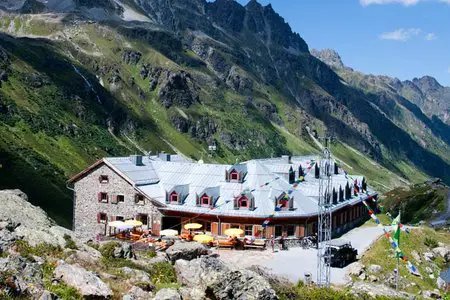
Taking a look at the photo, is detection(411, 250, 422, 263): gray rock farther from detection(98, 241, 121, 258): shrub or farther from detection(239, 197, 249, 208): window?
detection(98, 241, 121, 258): shrub

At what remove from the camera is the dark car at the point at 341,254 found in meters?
47.9

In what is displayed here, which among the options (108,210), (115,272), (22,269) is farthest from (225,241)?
(22,269)

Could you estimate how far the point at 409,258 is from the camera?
55000mm

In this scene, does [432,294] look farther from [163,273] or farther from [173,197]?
[173,197]

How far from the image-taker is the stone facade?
61750 mm

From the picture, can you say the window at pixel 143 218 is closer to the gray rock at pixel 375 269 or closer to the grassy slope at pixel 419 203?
the gray rock at pixel 375 269

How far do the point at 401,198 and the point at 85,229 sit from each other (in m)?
83.2

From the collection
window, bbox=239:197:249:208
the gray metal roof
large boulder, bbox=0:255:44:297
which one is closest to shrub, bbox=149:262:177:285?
large boulder, bbox=0:255:44:297

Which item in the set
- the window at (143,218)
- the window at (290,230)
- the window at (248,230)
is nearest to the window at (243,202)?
the window at (248,230)

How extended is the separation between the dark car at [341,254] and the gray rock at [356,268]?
962mm

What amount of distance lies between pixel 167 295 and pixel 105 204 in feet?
147

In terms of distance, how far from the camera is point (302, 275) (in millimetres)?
44156

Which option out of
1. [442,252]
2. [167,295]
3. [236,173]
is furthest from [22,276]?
[442,252]

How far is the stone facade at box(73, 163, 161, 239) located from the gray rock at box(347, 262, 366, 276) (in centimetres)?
2398
